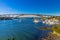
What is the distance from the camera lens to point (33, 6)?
395cm

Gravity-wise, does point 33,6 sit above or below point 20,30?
above

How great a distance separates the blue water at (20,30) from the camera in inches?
156

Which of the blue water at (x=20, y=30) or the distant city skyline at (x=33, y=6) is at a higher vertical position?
the distant city skyline at (x=33, y=6)

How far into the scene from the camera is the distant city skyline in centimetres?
395

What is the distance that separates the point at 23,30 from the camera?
4066 millimetres

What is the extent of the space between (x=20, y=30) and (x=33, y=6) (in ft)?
2.64

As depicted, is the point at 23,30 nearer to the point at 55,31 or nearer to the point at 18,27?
the point at 18,27

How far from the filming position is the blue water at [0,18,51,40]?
3.97 m

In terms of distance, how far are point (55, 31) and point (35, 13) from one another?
31.1 inches

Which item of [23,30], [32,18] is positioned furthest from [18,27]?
[32,18]

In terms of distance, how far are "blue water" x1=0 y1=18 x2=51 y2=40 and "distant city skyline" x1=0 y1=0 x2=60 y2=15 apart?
0.30 meters

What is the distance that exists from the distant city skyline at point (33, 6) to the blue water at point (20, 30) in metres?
0.30

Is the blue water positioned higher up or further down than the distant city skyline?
further down

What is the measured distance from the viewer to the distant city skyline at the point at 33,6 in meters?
3.95
